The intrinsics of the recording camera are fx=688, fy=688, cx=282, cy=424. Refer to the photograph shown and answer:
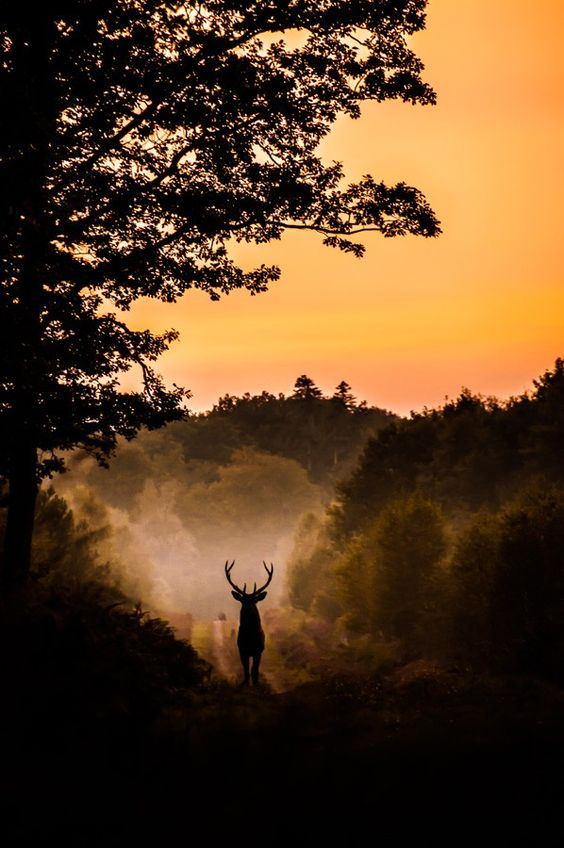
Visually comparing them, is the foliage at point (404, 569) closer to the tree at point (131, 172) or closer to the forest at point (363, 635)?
the forest at point (363, 635)

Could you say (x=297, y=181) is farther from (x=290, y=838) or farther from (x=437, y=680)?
(x=437, y=680)

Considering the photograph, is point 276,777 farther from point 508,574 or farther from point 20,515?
point 508,574

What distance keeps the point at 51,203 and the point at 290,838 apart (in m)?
10.4

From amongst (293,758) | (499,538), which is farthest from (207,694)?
(499,538)

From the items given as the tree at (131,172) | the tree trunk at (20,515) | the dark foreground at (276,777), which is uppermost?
the tree at (131,172)

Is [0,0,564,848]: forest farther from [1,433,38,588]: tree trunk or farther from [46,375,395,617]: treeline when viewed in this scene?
[46,375,395,617]: treeline

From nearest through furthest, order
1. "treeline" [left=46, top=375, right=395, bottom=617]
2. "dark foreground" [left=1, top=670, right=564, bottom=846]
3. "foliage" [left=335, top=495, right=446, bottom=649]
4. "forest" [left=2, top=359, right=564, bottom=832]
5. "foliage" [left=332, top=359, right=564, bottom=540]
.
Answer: "dark foreground" [left=1, top=670, right=564, bottom=846] < "forest" [left=2, top=359, right=564, bottom=832] < "foliage" [left=335, top=495, right=446, bottom=649] < "foliage" [left=332, top=359, right=564, bottom=540] < "treeline" [left=46, top=375, right=395, bottom=617]

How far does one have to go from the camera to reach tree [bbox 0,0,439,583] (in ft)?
37.2

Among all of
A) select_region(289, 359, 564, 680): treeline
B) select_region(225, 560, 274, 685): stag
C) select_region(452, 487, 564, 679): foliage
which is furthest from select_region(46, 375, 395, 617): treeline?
select_region(225, 560, 274, 685): stag

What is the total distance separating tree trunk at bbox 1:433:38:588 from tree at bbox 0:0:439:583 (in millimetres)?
36

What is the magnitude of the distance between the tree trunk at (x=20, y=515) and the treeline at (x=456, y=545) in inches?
519

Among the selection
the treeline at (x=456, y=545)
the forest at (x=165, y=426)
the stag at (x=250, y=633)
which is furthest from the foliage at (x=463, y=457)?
the stag at (x=250, y=633)

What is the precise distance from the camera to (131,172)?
41.9 feet

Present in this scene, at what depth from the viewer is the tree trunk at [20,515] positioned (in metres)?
13.7
